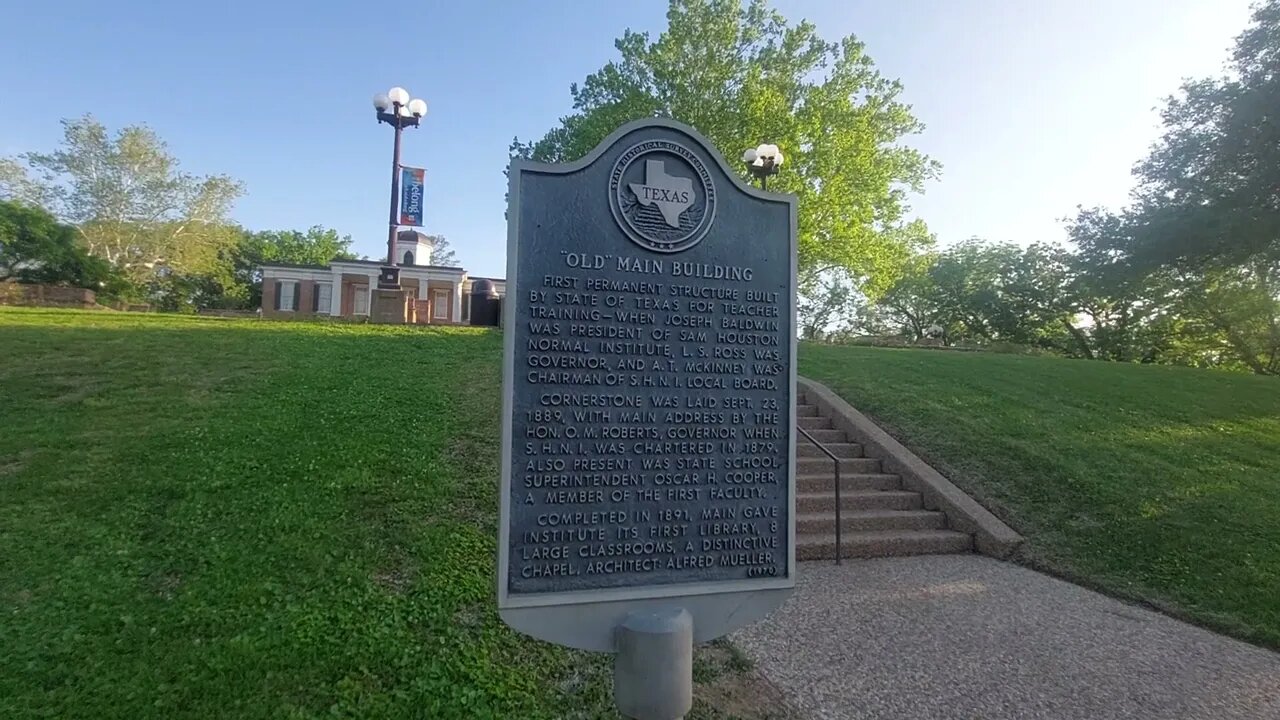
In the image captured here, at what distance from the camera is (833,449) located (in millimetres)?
8320

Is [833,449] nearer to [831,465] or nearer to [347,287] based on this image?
[831,465]

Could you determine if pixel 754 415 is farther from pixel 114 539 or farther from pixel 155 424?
pixel 155 424

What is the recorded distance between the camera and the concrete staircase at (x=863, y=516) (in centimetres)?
647

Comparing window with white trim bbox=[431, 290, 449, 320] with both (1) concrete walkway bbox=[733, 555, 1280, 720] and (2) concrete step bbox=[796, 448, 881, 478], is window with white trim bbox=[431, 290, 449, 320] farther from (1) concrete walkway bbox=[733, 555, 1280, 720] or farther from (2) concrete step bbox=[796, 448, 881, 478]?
(1) concrete walkway bbox=[733, 555, 1280, 720]

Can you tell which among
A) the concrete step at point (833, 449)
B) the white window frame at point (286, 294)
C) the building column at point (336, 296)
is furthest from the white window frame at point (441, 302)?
the concrete step at point (833, 449)

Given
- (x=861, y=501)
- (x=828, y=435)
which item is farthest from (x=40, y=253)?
(x=861, y=501)

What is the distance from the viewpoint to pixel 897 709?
12.0 ft

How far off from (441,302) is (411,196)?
21.1m

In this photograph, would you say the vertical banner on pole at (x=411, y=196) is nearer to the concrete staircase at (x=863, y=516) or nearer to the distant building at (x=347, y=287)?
the concrete staircase at (x=863, y=516)

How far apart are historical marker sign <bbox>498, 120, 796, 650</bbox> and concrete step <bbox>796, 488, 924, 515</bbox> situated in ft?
13.2

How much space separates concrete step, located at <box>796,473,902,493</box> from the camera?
729 cm

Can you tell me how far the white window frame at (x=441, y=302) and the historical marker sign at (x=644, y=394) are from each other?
33601mm

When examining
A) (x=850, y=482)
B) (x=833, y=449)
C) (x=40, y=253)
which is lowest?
(x=850, y=482)

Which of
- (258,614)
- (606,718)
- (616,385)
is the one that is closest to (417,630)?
(258,614)
